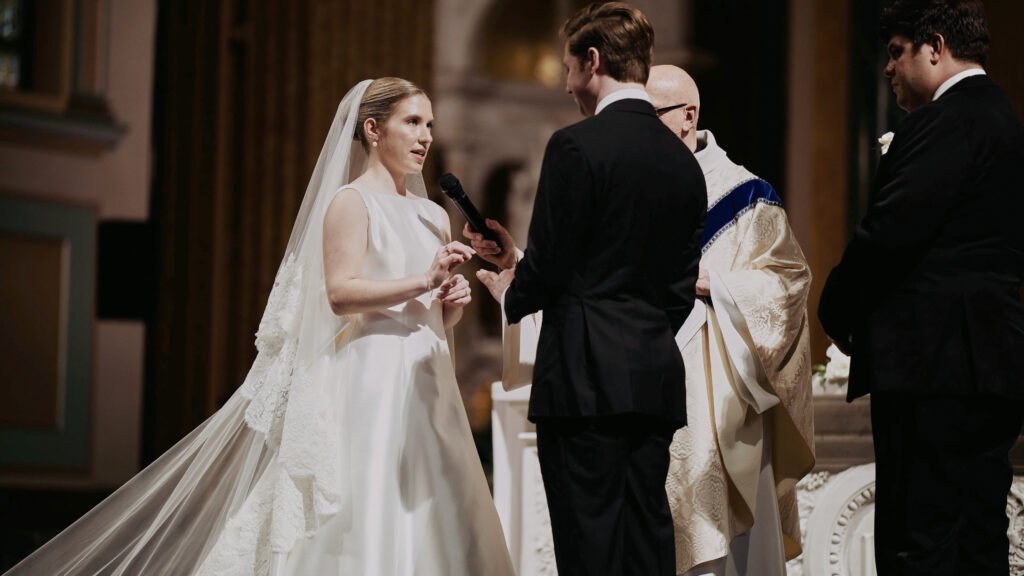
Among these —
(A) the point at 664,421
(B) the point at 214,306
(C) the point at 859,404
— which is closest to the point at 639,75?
(A) the point at 664,421

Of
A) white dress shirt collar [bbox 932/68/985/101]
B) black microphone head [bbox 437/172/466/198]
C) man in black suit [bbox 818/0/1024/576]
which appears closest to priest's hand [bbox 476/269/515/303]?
black microphone head [bbox 437/172/466/198]

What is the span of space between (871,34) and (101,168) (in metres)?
4.35

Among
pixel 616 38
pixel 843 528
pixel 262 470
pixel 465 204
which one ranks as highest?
pixel 616 38

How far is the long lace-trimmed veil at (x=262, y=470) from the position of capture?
282 centimetres

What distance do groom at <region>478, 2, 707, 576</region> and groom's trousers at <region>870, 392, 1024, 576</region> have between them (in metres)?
0.44

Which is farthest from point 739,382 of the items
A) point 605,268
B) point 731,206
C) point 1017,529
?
point 1017,529

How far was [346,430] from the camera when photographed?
9.43 feet

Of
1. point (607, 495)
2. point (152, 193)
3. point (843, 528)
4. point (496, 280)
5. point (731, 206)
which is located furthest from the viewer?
point (152, 193)

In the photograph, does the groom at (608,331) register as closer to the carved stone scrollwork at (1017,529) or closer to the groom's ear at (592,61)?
the groom's ear at (592,61)

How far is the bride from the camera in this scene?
279 cm

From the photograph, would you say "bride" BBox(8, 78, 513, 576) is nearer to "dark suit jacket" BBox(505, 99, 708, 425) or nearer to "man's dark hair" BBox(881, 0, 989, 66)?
"dark suit jacket" BBox(505, 99, 708, 425)

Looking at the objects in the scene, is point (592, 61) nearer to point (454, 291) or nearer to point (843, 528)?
point (454, 291)

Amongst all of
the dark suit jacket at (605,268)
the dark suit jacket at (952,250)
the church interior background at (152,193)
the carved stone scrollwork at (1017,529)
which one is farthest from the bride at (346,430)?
the church interior background at (152,193)

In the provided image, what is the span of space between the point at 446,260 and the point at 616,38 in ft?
2.14
